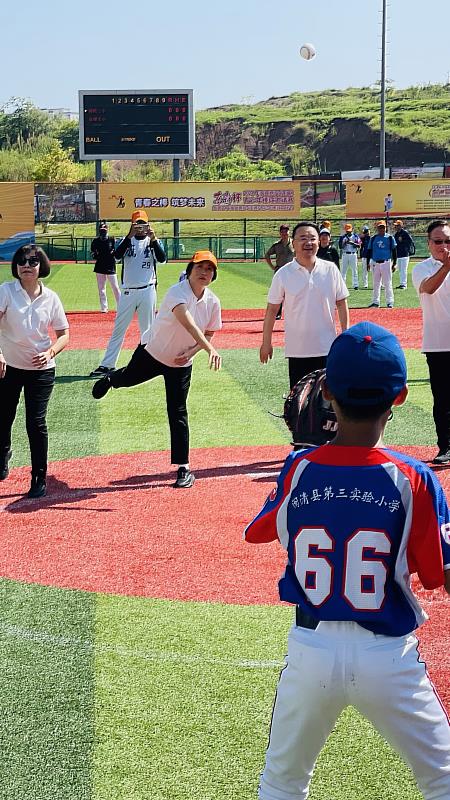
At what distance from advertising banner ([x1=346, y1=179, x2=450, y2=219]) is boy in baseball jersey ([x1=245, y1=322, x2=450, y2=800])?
145 ft

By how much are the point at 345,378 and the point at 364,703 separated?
38.7 inches

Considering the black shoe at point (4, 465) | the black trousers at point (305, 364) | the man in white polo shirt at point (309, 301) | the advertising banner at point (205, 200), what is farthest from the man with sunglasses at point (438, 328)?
the advertising banner at point (205, 200)

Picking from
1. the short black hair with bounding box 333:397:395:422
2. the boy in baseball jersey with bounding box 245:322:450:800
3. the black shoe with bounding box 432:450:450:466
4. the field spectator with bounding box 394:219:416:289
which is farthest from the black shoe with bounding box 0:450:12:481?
the field spectator with bounding box 394:219:416:289

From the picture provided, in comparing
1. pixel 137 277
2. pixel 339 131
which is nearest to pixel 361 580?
pixel 137 277

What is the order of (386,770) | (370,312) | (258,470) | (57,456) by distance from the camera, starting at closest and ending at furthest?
(386,770) < (258,470) < (57,456) < (370,312)

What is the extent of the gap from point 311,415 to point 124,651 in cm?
198

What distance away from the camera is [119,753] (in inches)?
178

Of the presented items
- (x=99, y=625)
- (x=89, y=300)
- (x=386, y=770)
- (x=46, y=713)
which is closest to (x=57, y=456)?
(x=99, y=625)

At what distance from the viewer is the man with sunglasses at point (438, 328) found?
959 centimetres

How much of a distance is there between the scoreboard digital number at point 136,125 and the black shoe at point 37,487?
121 feet

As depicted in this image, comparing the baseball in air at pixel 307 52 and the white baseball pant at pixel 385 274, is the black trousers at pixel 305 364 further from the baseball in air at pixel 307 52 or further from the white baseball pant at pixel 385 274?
the baseball in air at pixel 307 52

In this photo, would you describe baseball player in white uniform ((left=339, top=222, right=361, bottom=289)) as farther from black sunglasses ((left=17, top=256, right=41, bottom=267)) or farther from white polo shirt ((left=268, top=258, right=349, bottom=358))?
black sunglasses ((left=17, top=256, right=41, bottom=267))

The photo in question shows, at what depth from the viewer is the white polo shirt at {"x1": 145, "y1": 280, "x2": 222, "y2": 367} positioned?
8.95 metres

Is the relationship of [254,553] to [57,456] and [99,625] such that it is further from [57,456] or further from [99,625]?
[57,456]
